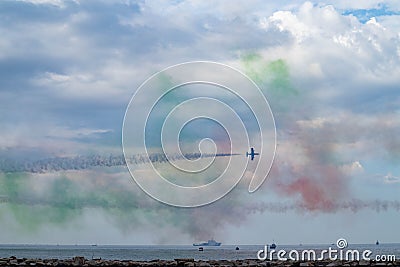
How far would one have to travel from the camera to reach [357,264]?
9719 cm

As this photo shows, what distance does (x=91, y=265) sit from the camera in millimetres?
96375

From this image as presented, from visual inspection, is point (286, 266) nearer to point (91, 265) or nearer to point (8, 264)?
point (91, 265)

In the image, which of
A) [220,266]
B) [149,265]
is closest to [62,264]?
[149,265]

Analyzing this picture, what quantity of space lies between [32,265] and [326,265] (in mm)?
44252

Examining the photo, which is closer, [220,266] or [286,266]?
[286,266]

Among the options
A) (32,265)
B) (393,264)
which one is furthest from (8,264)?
(393,264)

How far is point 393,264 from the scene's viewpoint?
318ft

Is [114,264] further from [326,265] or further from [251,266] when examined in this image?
[326,265]

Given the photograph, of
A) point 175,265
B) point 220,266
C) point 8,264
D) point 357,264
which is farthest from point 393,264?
point 8,264

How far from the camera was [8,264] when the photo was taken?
9988 cm

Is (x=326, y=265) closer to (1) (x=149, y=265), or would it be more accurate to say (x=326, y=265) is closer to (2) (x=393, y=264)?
(2) (x=393, y=264)

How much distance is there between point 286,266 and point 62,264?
34537 millimetres

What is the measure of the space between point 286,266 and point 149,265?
2153cm

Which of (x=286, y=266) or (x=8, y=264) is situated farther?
(x=8, y=264)
